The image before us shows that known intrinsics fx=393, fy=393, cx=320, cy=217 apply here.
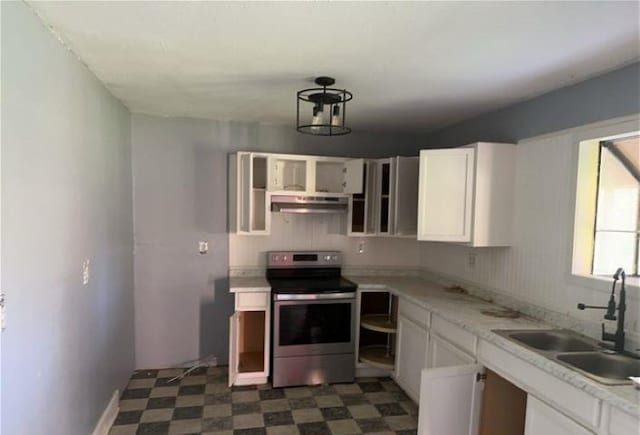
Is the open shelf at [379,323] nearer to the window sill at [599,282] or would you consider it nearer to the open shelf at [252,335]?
the open shelf at [252,335]

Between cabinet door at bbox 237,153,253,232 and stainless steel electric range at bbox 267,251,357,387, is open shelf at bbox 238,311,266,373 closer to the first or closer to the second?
stainless steel electric range at bbox 267,251,357,387

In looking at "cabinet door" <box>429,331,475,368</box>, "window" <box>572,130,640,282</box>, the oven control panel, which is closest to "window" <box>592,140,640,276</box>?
"window" <box>572,130,640,282</box>

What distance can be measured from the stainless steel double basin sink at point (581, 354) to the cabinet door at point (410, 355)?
2.71 feet

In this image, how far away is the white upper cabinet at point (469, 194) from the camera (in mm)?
2773

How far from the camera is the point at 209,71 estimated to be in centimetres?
230

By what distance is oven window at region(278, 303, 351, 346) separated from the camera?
3279mm

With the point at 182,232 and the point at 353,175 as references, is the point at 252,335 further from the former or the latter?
the point at 353,175

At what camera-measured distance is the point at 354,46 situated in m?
1.88

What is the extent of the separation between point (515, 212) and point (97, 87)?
289 centimetres

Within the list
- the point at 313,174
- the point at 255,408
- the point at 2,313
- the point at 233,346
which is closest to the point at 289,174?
the point at 313,174

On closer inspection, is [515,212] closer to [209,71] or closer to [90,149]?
[209,71]

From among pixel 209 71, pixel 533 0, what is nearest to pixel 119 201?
pixel 209 71

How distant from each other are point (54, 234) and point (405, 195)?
267 centimetres

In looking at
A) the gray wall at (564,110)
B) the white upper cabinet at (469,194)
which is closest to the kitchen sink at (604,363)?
the white upper cabinet at (469,194)
